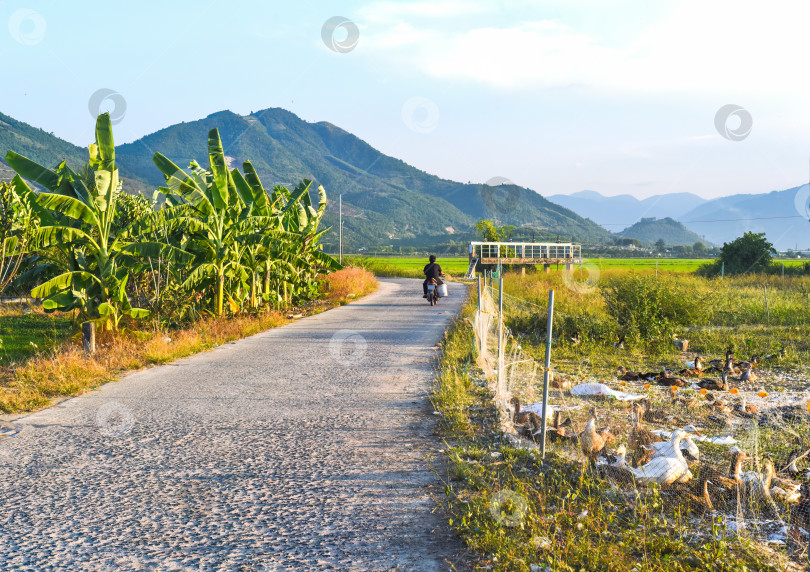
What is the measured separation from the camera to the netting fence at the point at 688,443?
4.10m

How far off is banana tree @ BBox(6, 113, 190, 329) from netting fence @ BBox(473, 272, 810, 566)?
620 centimetres

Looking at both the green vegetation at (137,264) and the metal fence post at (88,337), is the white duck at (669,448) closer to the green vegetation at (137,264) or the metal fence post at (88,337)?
the green vegetation at (137,264)

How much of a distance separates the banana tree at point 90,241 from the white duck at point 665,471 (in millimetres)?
8623

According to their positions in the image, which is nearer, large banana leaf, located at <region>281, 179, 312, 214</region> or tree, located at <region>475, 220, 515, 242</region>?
large banana leaf, located at <region>281, 179, 312, 214</region>

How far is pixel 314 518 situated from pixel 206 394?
4.15 metres

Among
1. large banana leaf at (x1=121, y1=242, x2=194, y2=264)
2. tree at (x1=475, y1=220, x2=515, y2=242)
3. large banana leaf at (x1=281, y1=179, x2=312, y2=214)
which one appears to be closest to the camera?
large banana leaf at (x1=121, y1=242, x2=194, y2=264)

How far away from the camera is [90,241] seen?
10242mm

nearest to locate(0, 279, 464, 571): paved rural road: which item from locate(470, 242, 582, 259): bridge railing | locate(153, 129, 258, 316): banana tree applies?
locate(153, 129, 258, 316): banana tree

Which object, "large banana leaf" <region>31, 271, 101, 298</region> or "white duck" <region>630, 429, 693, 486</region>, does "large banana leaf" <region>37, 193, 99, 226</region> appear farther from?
"white duck" <region>630, 429, 693, 486</region>

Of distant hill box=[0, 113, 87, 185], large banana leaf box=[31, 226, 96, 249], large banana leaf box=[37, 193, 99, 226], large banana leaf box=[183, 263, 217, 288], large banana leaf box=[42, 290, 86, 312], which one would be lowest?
large banana leaf box=[42, 290, 86, 312]

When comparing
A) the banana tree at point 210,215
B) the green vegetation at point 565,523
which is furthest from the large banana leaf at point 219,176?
the green vegetation at point 565,523

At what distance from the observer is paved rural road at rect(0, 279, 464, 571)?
143 inches

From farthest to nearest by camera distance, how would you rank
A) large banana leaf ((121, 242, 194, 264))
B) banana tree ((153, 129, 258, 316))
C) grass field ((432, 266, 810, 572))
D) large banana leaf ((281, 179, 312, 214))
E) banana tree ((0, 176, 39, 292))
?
1. large banana leaf ((281, 179, 312, 214))
2. banana tree ((0, 176, 39, 292))
3. banana tree ((153, 129, 258, 316))
4. large banana leaf ((121, 242, 194, 264))
5. grass field ((432, 266, 810, 572))

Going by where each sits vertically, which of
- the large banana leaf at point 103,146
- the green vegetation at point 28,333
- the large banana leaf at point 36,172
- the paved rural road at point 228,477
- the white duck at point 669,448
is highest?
the large banana leaf at point 103,146
